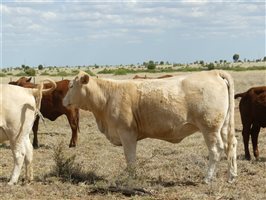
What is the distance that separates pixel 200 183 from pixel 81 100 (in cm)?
284

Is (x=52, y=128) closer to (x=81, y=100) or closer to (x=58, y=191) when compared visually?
(x=81, y=100)


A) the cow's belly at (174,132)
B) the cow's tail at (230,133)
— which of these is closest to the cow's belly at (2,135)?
the cow's belly at (174,132)

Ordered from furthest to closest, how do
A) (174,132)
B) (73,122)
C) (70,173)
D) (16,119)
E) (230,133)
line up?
(73,122)
(70,173)
(230,133)
(174,132)
(16,119)

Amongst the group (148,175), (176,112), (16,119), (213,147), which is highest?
(176,112)

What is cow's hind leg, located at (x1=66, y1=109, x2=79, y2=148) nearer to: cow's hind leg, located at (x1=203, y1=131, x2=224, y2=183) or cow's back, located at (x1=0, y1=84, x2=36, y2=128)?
cow's back, located at (x1=0, y1=84, x2=36, y2=128)

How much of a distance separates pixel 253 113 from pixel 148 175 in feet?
11.5

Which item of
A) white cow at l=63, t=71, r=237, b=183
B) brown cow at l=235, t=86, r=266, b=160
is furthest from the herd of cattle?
brown cow at l=235, t=86, r=266, b=160

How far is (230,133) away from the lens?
9.91 m

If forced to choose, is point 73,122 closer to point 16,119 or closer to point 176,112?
point 16,119

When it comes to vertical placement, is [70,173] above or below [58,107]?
below

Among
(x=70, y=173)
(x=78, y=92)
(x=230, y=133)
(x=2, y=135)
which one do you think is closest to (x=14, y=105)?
(x=2, y=135)

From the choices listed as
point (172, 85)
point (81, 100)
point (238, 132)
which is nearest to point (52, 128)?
point (238, 132)

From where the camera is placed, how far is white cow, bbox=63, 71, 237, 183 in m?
9.55

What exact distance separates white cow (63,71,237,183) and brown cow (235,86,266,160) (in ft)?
9.49
